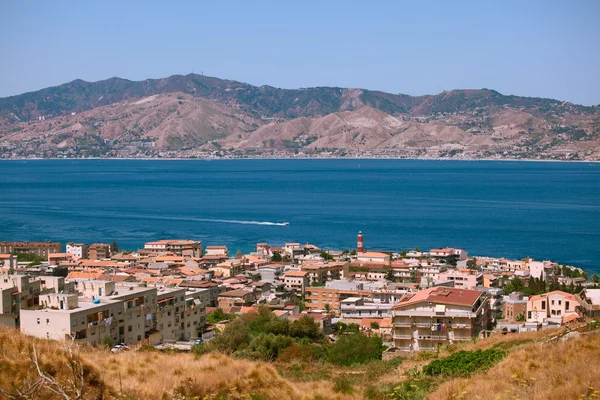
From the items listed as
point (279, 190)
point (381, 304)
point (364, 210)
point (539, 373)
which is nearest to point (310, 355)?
point (539, 373)

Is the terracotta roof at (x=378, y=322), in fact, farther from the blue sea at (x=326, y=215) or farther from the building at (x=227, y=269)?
the blue sea at (x=326, y=215)

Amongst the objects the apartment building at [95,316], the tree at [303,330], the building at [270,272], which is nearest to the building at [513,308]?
the tree at [303,330]

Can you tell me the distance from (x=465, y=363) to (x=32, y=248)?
83.6 feet

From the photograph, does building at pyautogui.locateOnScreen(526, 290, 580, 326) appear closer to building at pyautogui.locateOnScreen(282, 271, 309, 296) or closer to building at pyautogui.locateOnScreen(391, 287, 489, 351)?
building at pyautogui.locateOnScreen(391, 287, 489, 351)

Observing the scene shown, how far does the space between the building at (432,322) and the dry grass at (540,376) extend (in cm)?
351

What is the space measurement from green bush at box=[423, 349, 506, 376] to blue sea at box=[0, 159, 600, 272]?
22.4 m

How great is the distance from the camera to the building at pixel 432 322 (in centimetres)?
970

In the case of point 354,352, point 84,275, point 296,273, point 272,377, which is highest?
point 272,377

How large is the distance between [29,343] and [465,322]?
642 centimetres

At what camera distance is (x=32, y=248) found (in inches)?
1130

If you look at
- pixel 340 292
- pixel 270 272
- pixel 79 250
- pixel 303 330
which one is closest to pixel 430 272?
pixel 270 272

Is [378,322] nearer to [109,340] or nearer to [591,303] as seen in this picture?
[591,303]

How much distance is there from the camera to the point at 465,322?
32.1ft

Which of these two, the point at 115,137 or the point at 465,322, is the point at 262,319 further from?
the point at 115,137
